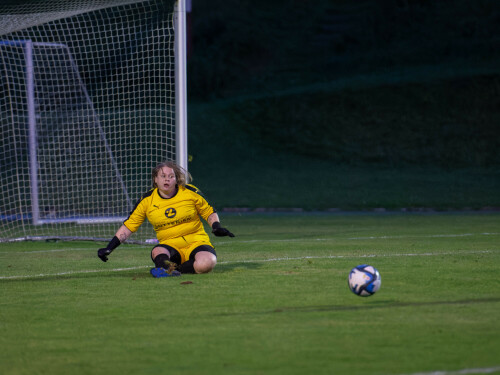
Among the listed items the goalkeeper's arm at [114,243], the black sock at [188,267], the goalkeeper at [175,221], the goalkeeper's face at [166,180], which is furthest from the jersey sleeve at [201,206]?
the goalkeeper's arm at [114,243]

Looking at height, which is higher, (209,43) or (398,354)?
(209,43)

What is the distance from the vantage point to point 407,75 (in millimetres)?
48812

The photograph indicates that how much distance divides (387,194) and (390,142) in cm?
1277

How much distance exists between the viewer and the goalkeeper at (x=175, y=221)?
9.88 m

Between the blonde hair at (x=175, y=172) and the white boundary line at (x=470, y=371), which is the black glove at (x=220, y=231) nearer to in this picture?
the blonde hair at (x=175, y=172)

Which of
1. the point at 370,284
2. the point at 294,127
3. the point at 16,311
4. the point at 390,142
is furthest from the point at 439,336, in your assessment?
the point at 294,127

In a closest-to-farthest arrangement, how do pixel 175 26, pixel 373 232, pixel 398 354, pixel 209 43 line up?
pixel 398 354 < pixel 175 26 < pixel 373 232 < pixel 209 43

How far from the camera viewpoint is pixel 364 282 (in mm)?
7758

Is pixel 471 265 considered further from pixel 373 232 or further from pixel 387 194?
pixel 387 194

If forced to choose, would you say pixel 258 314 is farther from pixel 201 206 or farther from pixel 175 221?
pixel 201 206

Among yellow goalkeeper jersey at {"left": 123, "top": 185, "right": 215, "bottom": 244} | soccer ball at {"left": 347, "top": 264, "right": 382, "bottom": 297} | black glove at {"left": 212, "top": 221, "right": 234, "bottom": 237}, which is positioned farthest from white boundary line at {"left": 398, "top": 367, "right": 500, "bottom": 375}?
yellow goalkeeper jersey at {"left": 123, "top": 185, "right": 215, "bottom": 244}

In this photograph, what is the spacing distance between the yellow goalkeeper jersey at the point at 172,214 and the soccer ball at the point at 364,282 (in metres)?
2.71

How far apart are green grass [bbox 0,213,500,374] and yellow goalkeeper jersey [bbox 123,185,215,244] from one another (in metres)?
0.56

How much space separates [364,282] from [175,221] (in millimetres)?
2946
